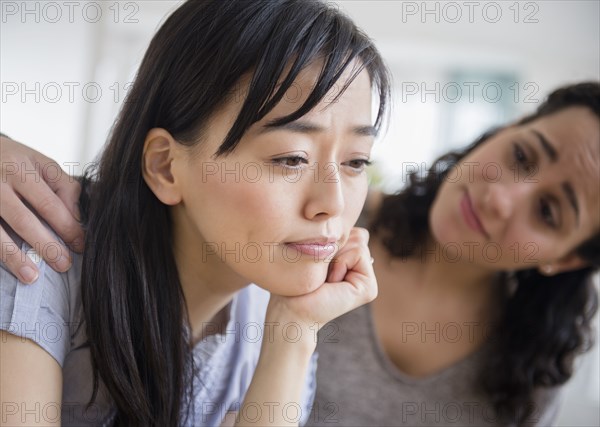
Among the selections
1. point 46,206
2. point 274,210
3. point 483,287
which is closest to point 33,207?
point 46,206

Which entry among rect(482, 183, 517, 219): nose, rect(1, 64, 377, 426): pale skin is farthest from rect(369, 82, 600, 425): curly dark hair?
rect(1, 64, 377, 426): pale skin

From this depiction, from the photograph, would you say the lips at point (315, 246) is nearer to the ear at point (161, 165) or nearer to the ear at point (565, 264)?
the ear at point (161, 165)

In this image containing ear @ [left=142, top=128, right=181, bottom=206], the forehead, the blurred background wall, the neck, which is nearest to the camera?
ear @ [left=142, top=128, right=181, bottom=206]

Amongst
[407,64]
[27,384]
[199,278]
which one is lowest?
[27,384]

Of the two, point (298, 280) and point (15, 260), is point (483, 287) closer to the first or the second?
point (298, 280)

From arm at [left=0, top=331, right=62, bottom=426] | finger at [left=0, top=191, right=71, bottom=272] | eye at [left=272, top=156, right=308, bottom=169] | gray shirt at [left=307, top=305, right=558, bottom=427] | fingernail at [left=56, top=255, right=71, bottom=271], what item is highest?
eye at [left=272, top=156, right=308, bottom=169]

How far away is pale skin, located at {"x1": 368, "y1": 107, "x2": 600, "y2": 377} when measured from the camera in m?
1.26

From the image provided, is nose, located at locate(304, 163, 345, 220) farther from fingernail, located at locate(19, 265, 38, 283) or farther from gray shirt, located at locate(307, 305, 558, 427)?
gray shirt, located at locate(307, 305, 558, 427)

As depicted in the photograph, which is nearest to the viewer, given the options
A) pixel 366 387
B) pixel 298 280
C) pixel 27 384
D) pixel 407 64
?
pixel 27 384

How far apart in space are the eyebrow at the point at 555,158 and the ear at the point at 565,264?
17cm

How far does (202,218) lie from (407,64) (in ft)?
10.5

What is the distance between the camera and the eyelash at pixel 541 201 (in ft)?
4.18

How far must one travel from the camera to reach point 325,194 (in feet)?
2.77

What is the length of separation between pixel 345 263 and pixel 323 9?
0.40m
